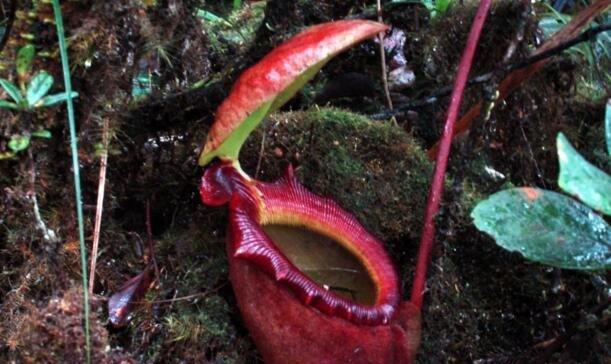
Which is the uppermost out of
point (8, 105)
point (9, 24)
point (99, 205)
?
point (9, 24)

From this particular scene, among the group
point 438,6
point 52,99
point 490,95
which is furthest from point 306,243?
point 438,6

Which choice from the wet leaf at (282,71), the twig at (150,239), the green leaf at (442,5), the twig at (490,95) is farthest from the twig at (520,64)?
the twig at (150,239)

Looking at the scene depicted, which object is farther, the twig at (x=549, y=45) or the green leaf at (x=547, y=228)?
the twig at (x=549, y=45)

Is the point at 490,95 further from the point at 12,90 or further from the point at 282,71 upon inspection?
the point at 12,90

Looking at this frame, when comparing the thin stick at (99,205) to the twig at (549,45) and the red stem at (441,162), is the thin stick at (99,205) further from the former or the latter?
the twig at (549,45)

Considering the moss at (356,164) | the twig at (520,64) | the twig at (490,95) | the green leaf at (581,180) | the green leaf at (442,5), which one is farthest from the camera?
the green leaf at (442,5)

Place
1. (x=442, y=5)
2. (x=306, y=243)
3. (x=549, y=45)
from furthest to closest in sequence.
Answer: (x=442, y=5) → (x=549, y=45) → (x=306, y=243)
